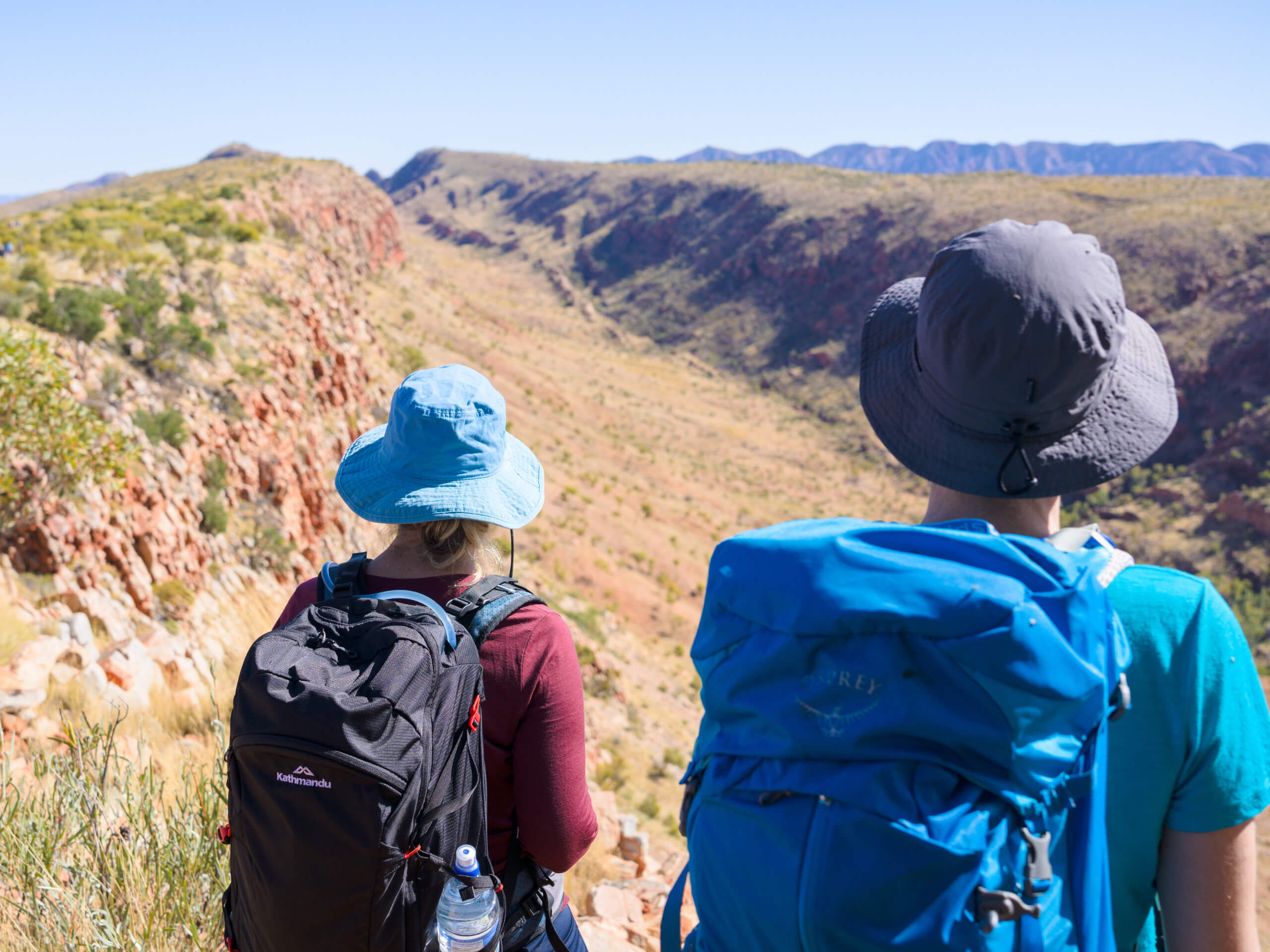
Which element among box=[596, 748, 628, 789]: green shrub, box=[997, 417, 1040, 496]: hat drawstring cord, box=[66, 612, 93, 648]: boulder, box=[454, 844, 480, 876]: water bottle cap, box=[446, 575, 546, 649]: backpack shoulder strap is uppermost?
box=[997, 417, 1040, 496]: hat drawstring cord

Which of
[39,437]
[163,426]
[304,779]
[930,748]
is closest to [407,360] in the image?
[163,426]

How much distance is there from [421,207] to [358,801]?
371 ft

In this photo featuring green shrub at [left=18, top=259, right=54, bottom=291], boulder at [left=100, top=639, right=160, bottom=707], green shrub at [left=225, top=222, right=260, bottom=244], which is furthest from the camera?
green shrub at [left=225, top=222, right=260, bottom=244]

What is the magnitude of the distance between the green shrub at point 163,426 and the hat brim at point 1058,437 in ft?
26.8

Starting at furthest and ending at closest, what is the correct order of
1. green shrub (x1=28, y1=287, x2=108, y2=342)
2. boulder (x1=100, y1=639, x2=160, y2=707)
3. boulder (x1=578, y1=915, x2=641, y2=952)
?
green shrub (x1=28, y1=287, x2=108, y2=342) → boulder (x1=100, y1=639, x2=160, y2=707) → boulder (x1=578, y1=915, x2=641, y2=952)

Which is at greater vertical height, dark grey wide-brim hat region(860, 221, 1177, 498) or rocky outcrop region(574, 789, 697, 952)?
dark grey wide-brim hat region(860, 221, 1177, 498)

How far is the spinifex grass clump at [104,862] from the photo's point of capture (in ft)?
8.06

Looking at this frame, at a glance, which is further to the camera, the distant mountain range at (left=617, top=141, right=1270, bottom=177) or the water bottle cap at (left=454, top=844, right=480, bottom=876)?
the distant mountain range at (left=617, top=141, right=1270, bottom=177)

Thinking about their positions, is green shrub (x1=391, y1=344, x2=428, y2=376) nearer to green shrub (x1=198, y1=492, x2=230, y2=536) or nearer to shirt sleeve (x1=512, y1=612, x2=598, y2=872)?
green shrub (x1=198, y1=492, x2=230, y2=536)

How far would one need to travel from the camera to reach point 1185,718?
108cm

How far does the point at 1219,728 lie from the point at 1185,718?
0.04 meters

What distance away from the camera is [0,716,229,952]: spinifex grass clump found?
2.46m

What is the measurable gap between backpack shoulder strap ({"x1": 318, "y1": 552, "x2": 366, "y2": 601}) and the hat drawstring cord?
1461 mm

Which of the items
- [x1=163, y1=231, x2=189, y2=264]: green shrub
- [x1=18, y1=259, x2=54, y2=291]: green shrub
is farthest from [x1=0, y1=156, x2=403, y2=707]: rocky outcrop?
[x1=18, y1=259, x2=54, y2=291]: green shrub
